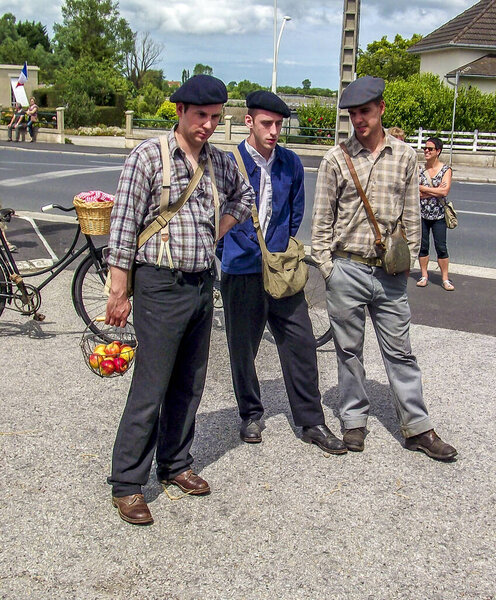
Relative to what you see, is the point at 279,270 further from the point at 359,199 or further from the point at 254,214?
the point at 359,199

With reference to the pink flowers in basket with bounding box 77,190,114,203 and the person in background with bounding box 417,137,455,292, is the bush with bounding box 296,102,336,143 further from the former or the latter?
the pink flowers in basket with bounding box 77,190,114,203

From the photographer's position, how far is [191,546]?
3.16 m

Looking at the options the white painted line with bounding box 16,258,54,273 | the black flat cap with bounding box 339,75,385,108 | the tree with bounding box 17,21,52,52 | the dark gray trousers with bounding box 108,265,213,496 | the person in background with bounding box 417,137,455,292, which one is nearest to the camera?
the dark gray trousers with bounding box 108,265,213,496

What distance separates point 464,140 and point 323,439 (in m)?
28.8

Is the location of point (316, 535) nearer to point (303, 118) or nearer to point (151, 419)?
point (151, 419)

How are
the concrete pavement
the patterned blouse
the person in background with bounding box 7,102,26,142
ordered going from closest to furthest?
the concrete pavement → the patterned blouse → the person in background with bounding box 7,102,26,142

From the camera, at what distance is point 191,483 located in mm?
3588

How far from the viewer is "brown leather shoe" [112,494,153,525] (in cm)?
330

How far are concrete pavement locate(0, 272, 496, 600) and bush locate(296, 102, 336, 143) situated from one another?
2660cm

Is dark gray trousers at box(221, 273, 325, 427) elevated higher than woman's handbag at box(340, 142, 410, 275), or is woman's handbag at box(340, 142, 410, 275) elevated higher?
woman's handbag at box(340, 142, 410, 275)

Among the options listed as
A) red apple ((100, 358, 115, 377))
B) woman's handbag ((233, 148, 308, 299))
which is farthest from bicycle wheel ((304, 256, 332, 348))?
red apple ((100, 358, 115, 377))

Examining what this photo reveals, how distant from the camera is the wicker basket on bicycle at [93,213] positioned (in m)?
5.26

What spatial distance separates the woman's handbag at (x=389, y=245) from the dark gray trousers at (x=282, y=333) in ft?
1.71

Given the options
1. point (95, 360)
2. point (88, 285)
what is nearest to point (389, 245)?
point (95, 360)
